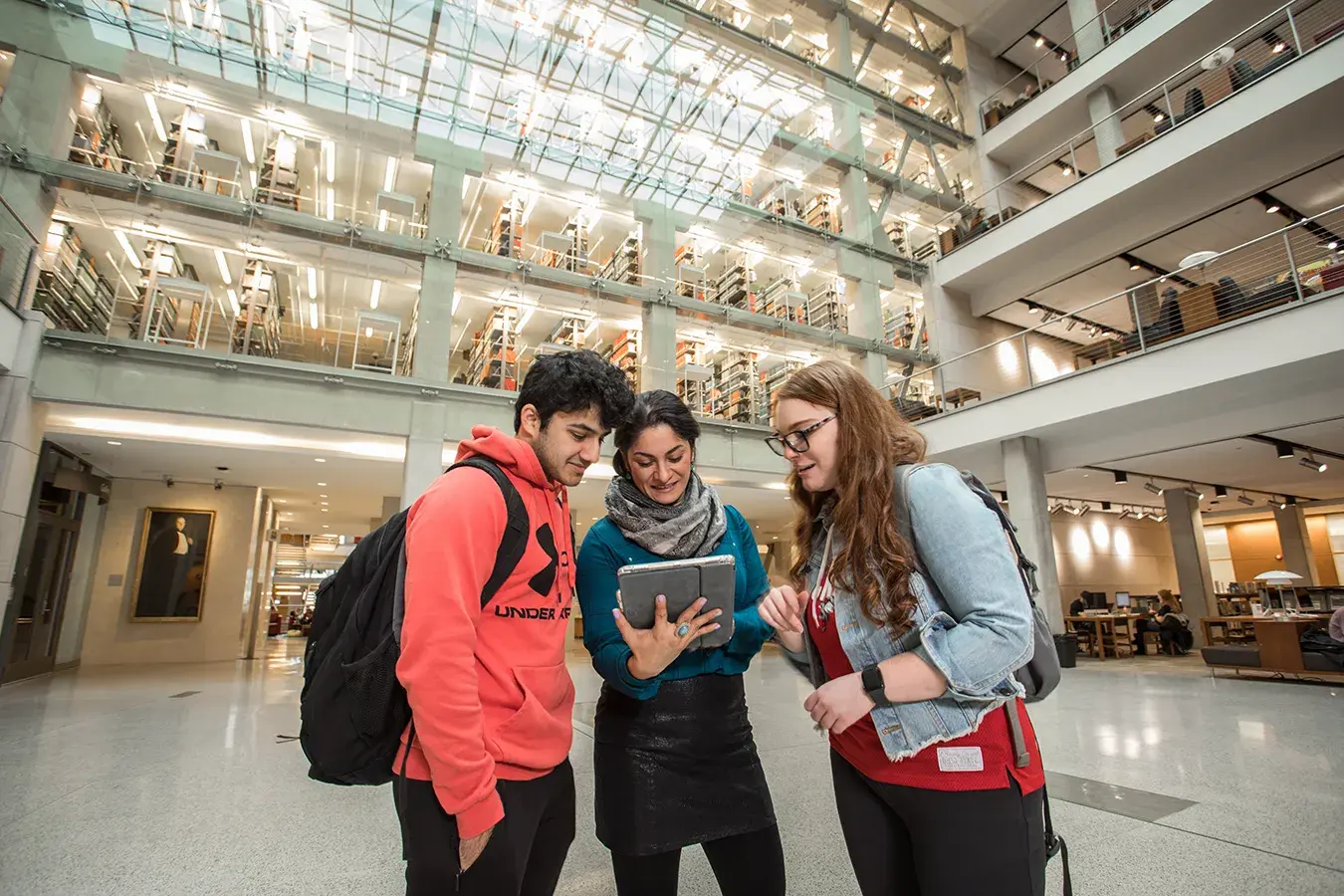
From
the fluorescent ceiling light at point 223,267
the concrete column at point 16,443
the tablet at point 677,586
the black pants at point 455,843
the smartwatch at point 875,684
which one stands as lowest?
the black pants at point 455,843

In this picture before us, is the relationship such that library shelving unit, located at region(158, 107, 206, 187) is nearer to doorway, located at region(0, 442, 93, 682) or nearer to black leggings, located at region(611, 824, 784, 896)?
doorway, located at region(0, 442, 93, 682)

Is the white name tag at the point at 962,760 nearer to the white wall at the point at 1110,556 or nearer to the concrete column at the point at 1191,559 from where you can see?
the concrete column at the point at 1191,559

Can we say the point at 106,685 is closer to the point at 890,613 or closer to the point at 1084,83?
the point at 890,613

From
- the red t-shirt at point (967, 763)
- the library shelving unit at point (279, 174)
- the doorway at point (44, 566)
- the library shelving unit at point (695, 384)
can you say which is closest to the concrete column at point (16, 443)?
the doorway at point (44, 566)

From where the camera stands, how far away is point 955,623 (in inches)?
38.5

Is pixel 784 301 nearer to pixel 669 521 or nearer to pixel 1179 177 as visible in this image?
pixel 1179 177

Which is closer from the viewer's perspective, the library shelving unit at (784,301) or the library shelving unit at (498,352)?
the library shelving unit at (498,352)

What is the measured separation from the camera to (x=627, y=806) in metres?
1.31

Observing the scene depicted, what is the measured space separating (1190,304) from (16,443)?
48.3 ft

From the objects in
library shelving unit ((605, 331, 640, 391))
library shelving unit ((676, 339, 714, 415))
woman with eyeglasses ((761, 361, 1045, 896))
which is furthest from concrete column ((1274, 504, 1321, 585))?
woman with eyeglasses ((761, 361, 1045, 896))

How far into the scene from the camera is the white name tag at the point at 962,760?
95cm

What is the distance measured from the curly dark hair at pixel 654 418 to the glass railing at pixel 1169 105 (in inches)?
474

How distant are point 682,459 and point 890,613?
63 centimetres

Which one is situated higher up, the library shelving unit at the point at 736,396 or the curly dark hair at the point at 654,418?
→ the library shelving unit at the point at 736,396
